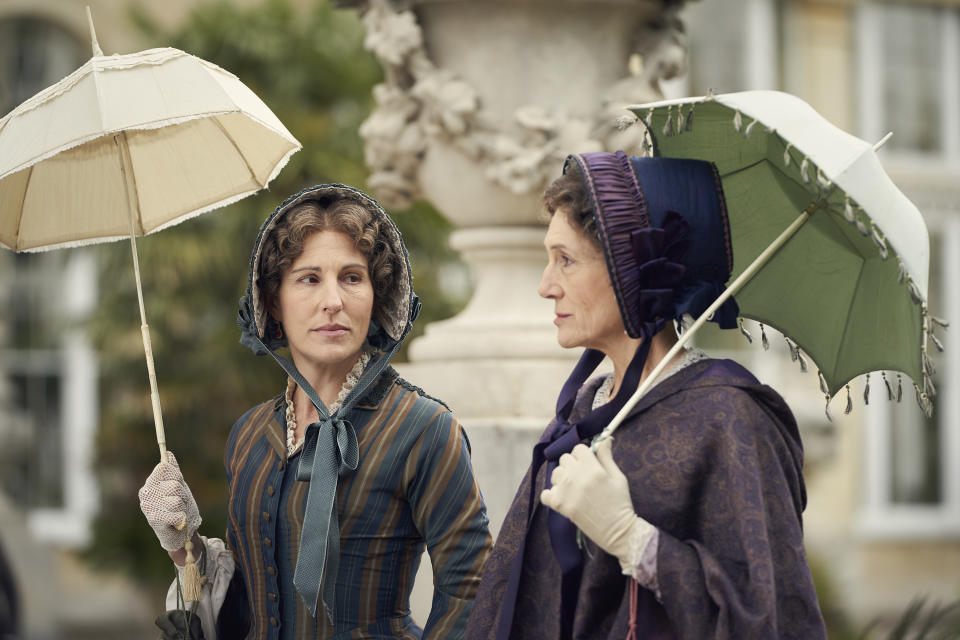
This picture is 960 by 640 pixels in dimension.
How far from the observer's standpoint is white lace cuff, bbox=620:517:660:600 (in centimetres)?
218

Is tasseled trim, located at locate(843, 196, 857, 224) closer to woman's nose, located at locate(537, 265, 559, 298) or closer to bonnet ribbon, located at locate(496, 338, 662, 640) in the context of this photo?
bonnet ribbon, located at locate(496, 338, 662, 640)

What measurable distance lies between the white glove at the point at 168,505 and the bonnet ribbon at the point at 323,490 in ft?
0.76

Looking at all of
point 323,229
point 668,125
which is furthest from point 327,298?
point 668,125

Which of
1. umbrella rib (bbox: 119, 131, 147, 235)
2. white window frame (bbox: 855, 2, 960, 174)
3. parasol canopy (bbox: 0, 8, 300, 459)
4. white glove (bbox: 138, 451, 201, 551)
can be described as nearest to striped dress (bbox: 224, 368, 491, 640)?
white glove (bbox: 138, 451, 201, 551)

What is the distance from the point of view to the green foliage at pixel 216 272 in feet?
27.0

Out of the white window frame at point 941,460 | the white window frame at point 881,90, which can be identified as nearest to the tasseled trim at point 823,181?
the white window frame at point 941,460

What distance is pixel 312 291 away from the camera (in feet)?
8.68

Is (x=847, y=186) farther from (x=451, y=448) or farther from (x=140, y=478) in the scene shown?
(x=140, y=478)

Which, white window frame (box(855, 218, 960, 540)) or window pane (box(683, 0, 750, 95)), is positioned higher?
window pane (box(683, 0, 750, 95))

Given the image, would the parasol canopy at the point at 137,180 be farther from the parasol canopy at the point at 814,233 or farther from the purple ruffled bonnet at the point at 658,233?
the parasol canopy at the point at 814,233

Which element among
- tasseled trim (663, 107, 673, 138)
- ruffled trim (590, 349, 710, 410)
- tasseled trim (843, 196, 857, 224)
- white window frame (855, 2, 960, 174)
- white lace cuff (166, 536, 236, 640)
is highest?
white window frame (855, 2, 960, 174)

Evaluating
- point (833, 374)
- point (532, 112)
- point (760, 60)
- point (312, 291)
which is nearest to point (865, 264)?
point (833, 374)

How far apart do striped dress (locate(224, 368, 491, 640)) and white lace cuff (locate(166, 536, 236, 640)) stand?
0.08m

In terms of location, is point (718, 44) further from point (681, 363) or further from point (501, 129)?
point (681, 363)
